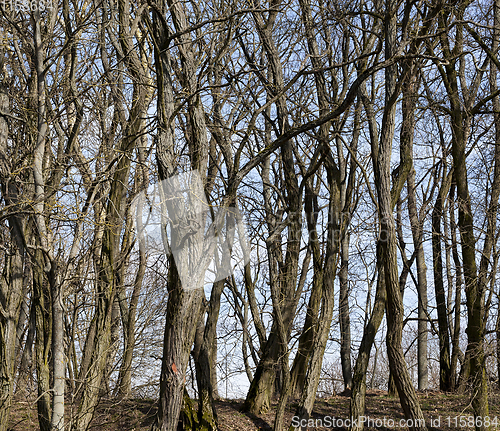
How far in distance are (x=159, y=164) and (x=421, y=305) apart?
942 centimetres

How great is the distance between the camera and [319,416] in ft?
32.0

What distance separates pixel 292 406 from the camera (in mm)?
10047

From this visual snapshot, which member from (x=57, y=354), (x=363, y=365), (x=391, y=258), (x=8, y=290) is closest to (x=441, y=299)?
(x=363, y=365)

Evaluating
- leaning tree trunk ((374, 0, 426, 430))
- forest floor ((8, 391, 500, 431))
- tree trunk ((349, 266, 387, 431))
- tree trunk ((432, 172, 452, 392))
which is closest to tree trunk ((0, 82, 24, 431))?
forest floor ((8, 391, 500, 431))

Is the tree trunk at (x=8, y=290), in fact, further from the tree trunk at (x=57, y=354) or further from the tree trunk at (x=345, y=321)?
the tree trunk at (x=345, y=321)

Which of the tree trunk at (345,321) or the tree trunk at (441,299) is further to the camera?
the tree trunk at (345,321)

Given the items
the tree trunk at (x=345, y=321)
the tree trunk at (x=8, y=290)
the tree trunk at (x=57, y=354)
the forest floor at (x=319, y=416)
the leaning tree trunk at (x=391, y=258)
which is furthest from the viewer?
the tree trunk at (x=345, y=321)

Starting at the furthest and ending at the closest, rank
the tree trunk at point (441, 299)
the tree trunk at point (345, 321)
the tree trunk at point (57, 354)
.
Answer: the tree trunk at point (345, 321)
the tree trunk at point (441, 299)
the tree trunk at point (57, 354)

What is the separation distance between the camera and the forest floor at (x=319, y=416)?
28.7 feet

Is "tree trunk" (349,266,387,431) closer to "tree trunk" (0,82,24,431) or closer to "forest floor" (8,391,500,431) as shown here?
"forest floor" (8,391,500,431)

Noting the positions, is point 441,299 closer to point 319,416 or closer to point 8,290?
point 319,416

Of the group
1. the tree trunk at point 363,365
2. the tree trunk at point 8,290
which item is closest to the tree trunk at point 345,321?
the tree trunk at point 363,365

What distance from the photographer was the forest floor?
28.7ft

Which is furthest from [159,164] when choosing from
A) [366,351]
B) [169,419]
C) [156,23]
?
[366,351]
